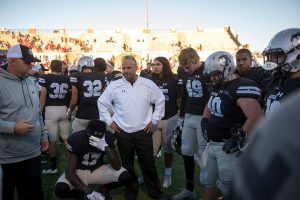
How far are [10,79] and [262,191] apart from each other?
9.51ft

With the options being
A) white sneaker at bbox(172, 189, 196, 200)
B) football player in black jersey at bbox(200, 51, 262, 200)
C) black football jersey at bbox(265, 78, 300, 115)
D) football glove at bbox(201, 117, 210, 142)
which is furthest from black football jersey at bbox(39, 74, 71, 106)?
black football jersey at bbox(265, 78, 300, 115)

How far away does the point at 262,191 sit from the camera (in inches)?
21.9

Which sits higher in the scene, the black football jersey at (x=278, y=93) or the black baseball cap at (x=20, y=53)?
the black baseball cap at (x=20, y=53)

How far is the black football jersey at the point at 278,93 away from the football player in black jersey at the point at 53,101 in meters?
3.89

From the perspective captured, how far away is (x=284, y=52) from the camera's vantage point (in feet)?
8.82

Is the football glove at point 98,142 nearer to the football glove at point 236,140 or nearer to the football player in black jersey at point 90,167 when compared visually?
the football player in black jersey at point 90,167

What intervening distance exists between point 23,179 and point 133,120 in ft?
5.10

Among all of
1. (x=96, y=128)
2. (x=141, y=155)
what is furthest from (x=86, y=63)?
(x=141, y=155)

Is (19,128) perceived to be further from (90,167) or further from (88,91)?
(88,91)

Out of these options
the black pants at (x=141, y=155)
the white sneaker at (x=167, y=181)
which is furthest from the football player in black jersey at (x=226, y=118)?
the white sneaker at (x=167, y=181)

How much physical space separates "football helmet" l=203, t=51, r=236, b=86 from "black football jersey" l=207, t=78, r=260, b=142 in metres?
0.07

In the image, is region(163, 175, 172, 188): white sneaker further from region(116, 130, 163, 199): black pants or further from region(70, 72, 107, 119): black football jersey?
region(70, 72, 107, 119): black football jersey

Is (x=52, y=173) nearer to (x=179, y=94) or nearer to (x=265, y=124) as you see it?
(x=179, y=94)

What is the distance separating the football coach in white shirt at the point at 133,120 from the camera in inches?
164
